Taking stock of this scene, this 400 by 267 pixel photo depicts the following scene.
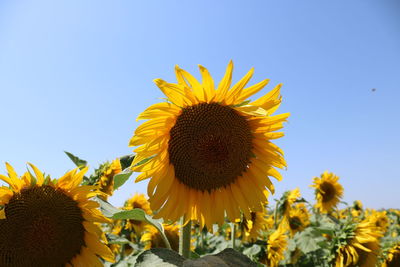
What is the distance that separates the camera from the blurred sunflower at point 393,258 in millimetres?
4863

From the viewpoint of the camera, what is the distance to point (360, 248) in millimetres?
4449

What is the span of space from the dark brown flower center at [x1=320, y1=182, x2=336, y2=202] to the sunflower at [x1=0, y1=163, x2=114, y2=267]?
8036mm

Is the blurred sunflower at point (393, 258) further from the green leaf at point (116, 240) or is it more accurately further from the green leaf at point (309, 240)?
the green leaf at point (116, 240)

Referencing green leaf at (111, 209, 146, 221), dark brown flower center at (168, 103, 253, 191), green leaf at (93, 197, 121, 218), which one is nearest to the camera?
green leaf at (111, 209, 146, 221)

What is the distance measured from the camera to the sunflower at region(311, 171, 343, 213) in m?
9.29

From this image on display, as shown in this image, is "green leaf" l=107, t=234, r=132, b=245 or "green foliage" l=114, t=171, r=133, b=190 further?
"green leaf" l=107, t=234, r=132, b=245

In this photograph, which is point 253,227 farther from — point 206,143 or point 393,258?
point 206,143

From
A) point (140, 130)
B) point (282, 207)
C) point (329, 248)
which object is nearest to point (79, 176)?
point (140, 130)

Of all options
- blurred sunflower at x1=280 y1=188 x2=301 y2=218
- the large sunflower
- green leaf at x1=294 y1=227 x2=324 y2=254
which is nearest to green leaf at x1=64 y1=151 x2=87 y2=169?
the large sunflower

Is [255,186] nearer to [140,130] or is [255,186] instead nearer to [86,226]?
[140,130]

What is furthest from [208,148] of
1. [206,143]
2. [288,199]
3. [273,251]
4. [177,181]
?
[288,199]

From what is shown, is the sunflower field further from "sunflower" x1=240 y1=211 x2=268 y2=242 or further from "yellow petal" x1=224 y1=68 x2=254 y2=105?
"sunflower" x1=240 y1=211 x2=268 y2=242

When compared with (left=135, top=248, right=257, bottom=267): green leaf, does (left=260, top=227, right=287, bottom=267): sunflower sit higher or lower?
lower

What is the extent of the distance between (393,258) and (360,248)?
936mm
